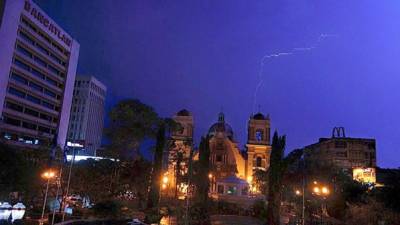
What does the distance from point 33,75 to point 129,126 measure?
41.6m

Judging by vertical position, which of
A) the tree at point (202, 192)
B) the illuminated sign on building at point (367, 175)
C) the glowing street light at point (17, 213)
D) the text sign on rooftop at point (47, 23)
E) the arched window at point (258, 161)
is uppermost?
the text sign on rooftop at point (47, 23)

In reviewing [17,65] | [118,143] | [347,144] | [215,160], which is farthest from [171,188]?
[347,144]

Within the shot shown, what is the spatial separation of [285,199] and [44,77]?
59677mm

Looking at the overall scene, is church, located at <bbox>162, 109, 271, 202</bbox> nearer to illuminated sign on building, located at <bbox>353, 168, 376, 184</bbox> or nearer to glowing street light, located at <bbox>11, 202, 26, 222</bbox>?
illuminated sign on building, located at <bbox>353, 168, 376, 184</bbox>

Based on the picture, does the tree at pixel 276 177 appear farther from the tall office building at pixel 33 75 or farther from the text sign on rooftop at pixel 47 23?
the text sign on rooftop at pixel 47 23

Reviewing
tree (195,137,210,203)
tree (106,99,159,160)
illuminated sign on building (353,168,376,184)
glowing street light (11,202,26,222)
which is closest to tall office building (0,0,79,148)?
tree (106,99,159,160)

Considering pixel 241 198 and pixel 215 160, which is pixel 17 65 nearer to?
pixel 215 160

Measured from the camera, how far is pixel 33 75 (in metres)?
78.9

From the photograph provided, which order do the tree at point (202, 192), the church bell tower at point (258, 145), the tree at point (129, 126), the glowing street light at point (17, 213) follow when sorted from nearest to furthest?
the glowing street light at point (17, 213)
the tree at point (202, 192)
the tree at point (129, 126)
the church bell tower at point (258, 145)

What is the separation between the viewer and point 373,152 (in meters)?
100

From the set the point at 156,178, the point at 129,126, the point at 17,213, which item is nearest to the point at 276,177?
the point at 156,178

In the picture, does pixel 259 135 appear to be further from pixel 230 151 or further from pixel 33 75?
pixel 33 75

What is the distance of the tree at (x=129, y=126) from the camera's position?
4744 cm

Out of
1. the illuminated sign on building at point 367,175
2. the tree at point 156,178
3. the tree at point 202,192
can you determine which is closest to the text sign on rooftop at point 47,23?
the tree at point 156,178
